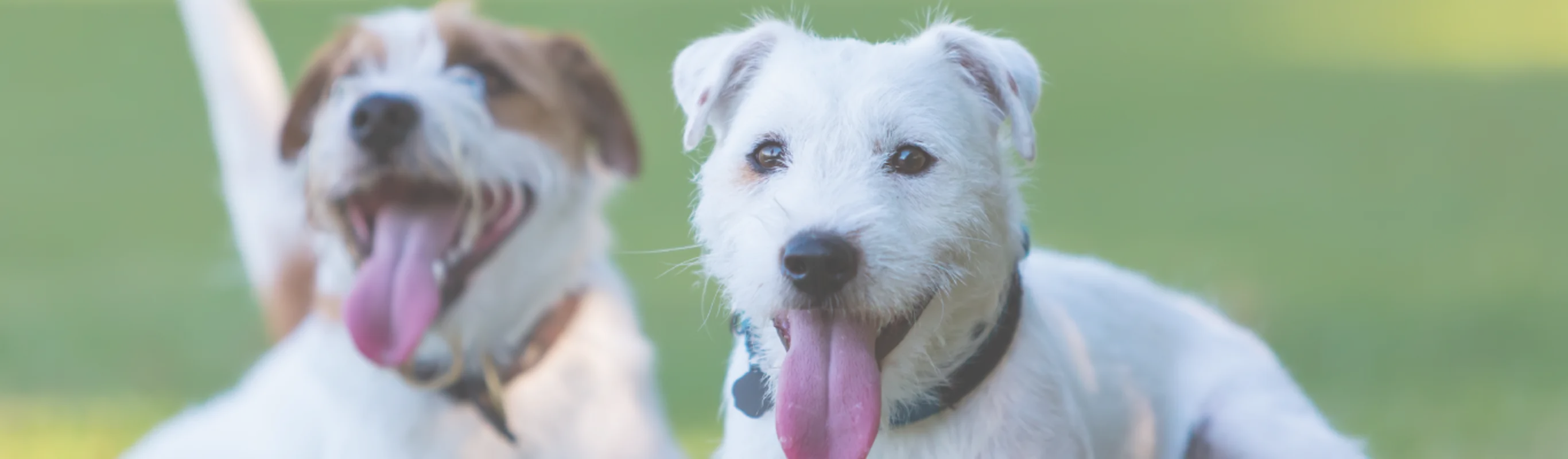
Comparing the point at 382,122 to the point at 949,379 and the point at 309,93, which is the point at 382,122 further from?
the point at 949,379

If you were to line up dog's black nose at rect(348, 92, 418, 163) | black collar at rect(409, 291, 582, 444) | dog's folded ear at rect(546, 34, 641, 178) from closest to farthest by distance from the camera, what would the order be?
1. dog's black nose at rect(348, 92, 418, 163)
2. black collar at rect(409, 291, 582, 444)
3. dog's folded ear at rect(546, 34, 641, 178)

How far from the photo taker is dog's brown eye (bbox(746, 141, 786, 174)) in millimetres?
3846

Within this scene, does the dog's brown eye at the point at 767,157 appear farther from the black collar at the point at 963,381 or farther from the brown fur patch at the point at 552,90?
the brown fur patch at the point at 552,90

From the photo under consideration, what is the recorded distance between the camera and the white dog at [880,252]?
3633 mm

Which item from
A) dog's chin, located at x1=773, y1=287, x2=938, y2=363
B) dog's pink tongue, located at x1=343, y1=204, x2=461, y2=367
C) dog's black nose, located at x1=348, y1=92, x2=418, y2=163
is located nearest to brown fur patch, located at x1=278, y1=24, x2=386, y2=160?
dog's black nose, located at x1=348, y1=92, x2=418, y2=163

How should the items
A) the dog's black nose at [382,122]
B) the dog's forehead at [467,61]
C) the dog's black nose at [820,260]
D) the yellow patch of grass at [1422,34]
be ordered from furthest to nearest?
1. the yellow patch of grass at [1422,34]
2. the dog's forehead at [467,61]
3. the dog's black nose at [382,122]
4. the dog's black nose at [820,260]

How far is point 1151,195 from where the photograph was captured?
13977 mm

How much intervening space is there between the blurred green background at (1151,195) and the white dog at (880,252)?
1.79 ft

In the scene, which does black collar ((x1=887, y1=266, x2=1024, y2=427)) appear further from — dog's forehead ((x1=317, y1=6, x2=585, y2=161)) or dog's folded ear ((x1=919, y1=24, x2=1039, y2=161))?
dog's forehead ((x1=317, y1=6, x2=585, y2=161))

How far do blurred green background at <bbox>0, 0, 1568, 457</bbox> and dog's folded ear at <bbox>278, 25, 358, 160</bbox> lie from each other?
4.21 ft

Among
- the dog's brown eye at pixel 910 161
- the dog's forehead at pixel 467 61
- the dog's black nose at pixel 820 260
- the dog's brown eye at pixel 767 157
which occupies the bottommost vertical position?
the dog's forehead at pixel 467 61

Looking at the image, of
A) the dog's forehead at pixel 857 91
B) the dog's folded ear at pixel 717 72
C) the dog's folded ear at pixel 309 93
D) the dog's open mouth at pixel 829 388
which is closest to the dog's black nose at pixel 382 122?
the dog's folded ear at pixel 309 93

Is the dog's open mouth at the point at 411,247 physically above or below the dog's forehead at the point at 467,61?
below

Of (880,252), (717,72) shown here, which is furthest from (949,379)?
(717,72)
